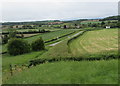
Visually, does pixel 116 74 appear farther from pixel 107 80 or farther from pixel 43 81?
pixel 43 81

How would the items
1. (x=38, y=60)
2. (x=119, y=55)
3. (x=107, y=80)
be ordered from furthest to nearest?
(x=38, y=60)
(x=119, y=55)
(x=107, y=80)

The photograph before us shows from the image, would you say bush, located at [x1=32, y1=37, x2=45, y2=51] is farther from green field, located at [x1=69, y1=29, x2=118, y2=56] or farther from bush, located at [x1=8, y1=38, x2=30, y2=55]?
green field, located at [x1=69, y1=29, x2=118, y2=56]

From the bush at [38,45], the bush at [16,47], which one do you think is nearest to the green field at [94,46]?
the bush at [38,45]

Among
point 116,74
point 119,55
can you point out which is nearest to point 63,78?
point 116,74

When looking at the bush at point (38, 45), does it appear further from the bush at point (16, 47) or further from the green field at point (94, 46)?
the green field at point (94, 46)

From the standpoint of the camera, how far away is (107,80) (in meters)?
8.45

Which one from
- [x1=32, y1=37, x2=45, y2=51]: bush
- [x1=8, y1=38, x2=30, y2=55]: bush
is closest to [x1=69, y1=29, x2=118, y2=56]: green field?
[x1=32, y1=37, x2=45, y2=51]: bush

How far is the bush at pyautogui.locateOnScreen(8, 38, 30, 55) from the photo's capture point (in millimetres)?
37531

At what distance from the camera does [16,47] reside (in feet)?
124

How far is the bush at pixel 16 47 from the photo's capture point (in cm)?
3753

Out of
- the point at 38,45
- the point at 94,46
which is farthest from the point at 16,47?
the point at 94,46

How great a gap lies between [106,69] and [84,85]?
3.06 m

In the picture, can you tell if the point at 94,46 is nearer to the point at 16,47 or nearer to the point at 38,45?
the point at 38,45

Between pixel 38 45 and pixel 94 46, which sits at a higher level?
pixel 94 46
